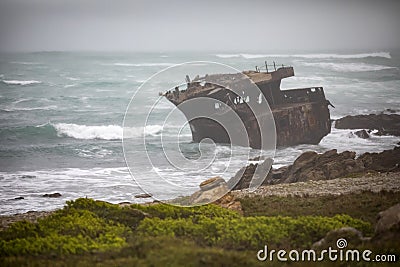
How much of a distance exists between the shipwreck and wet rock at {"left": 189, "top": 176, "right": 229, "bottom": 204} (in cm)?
1388

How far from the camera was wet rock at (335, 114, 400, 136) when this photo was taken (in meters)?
37.4

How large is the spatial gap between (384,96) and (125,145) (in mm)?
30265

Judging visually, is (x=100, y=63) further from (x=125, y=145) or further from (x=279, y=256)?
(x=279, y=256)

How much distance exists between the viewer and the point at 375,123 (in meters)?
38.5

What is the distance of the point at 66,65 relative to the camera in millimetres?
88125

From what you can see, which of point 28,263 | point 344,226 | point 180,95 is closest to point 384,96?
point 180,95

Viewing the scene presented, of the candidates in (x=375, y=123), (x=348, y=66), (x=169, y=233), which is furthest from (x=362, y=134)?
(x=348, y=66)

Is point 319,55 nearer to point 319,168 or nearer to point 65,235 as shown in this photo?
point 319,168

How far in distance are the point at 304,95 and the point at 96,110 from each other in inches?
889

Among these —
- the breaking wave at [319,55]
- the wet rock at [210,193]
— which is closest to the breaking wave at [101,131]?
the wet rock at [210,193]

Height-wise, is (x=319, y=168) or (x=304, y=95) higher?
(x=304, y=95)

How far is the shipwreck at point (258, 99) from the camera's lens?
3203 cm

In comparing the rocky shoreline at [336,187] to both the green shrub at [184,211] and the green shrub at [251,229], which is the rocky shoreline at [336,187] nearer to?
the green shrub at [184,211]

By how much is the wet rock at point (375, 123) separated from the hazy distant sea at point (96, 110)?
1480 mm
